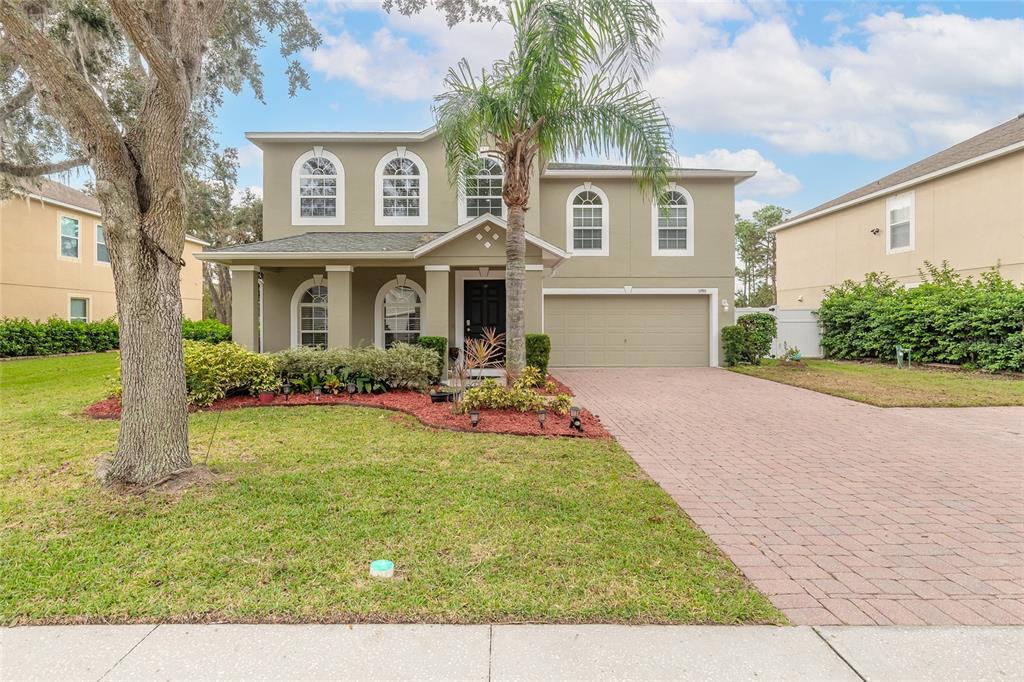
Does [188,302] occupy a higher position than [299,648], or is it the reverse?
[188,302]

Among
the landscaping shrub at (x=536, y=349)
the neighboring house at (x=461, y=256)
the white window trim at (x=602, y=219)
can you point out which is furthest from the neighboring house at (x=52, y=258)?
the landscaping shrub at (x=536, y=349)

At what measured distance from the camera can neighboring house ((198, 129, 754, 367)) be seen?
11.8 meters

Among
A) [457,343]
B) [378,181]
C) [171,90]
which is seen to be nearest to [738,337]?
[457,343]

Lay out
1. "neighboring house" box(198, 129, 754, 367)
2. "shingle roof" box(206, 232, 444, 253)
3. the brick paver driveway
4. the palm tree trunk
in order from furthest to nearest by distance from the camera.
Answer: "neighboring house" box(198, 129, 754, 367)
"shingle roof" box(206, 232, 444, 253)
the palm tree trunk
the brick paver driveway

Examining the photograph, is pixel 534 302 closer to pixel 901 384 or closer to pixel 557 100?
pixel 557 100

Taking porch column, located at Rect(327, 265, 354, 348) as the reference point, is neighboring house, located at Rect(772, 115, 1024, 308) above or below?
above

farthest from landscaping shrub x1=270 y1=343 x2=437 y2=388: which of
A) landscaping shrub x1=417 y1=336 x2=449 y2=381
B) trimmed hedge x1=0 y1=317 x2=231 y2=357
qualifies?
trimmed hedge x1=0 y1=317 x2=231 y2=357

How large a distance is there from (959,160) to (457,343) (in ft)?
55.9

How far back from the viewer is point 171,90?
4.64m

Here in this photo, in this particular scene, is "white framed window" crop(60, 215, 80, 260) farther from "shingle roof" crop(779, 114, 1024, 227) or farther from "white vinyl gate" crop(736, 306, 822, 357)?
"shingle roof" crop(779, 114, 1024, 227)

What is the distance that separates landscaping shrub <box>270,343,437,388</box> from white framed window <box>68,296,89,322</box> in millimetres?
15470

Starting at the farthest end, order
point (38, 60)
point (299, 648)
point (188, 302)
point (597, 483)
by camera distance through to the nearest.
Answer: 1. point (188, 302)
2. point (597, 483)
3. point (38, 60)
4. point (299, 648)

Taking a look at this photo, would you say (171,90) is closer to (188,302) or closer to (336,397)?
(336,397)

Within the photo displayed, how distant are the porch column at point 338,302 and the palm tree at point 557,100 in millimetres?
4419
